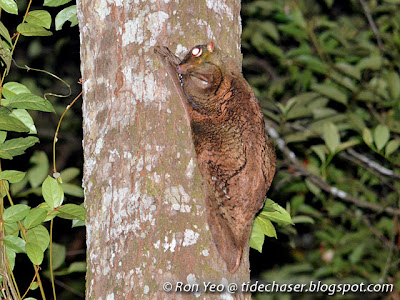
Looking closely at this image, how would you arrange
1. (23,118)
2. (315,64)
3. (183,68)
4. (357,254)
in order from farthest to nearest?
(357,254), (315,64), (23,118), (183,68)

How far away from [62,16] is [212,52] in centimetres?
98

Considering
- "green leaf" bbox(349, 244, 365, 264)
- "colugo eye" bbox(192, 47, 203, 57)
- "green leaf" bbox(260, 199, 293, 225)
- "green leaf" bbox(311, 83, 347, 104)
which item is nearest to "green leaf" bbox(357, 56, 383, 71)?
"green leaf" bbox(311, 83, 347, 104)

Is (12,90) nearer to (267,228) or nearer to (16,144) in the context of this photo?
(16,144)

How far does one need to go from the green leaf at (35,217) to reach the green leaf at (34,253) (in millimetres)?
85

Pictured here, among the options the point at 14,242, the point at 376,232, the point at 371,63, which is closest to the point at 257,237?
the point at 14,242

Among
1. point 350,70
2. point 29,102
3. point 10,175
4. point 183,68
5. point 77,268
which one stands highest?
point 183,68

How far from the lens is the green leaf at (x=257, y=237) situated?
2487 mm

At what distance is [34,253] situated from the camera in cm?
225

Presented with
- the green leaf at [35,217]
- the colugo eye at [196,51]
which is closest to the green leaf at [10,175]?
the green leaf at [35,217]

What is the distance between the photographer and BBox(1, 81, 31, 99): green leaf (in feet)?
7.98

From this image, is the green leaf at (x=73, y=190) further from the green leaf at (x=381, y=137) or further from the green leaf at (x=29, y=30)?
the green leaf at (x=381, y=137)

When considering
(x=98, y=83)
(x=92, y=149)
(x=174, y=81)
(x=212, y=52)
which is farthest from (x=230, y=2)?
(x=92, y=149)

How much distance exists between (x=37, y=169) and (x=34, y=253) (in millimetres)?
1320

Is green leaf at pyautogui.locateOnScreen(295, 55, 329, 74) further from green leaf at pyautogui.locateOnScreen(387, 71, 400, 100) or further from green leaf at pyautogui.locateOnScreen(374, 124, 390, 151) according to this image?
green leaf at pyautogui.locateOnScreen(374, 124, 390, 151)
